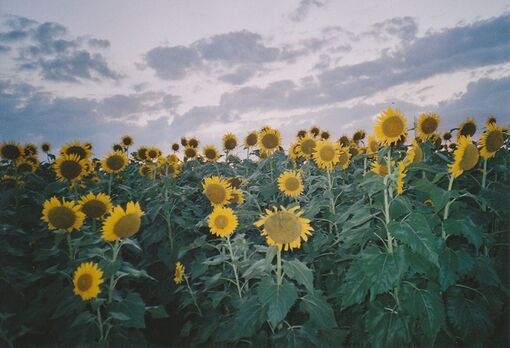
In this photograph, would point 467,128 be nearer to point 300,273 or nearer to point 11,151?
point 300,273

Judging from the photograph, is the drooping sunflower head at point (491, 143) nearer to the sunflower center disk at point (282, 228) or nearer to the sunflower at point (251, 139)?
the sunflower center disk at point (282, 228)

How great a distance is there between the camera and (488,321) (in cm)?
311

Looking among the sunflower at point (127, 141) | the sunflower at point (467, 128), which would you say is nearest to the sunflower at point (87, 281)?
the sunflower at point (467, 128)

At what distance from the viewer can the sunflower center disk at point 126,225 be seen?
10.5 ft

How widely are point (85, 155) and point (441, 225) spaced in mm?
4417

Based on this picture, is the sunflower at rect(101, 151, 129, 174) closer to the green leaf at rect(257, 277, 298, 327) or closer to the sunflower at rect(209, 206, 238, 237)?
the sunflower at rect(209, 206, 238, 237)

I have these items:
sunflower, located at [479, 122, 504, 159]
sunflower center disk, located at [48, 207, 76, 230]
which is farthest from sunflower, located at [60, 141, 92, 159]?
sunflower, located at [479, 122, 504, 159]

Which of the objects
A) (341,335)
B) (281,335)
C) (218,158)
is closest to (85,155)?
(218,158)

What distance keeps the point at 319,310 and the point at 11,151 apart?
210 inches

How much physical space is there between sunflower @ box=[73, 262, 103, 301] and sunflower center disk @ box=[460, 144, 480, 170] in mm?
3297

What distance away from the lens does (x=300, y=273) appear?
2.80 meters

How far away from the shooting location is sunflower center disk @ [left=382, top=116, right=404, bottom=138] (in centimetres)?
342

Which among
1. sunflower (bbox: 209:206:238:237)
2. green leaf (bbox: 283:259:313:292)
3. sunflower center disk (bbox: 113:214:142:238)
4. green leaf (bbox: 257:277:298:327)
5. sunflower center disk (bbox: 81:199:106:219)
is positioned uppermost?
sunflower center disk (bbox: 81:199:106:219)

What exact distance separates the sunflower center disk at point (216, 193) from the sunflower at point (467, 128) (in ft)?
13.2
